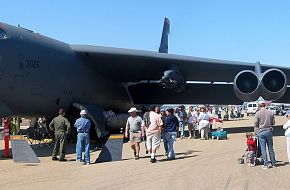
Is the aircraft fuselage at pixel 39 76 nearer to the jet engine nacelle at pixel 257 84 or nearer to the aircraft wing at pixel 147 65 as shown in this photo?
the aircraft wing at pixel 147 65

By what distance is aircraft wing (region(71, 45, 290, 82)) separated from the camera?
15.9 metres

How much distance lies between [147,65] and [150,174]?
30.7 ft

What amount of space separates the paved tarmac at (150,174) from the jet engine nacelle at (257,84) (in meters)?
5.27

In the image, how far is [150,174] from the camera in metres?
8.78

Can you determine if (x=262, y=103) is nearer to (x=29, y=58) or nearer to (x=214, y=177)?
(x=214, y=177)

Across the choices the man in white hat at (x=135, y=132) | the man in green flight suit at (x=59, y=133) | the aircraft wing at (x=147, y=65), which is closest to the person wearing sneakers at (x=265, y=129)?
the man in white hat at (x=135, y=132)

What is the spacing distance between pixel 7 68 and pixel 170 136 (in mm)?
5001

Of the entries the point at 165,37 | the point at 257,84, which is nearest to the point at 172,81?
the point at 257,84

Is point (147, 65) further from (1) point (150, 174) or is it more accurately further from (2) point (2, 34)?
(1) point (150, 174)

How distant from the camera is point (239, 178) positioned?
8094mm

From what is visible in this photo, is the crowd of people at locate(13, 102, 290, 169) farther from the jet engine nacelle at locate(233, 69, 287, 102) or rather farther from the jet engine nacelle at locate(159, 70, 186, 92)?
the jet engine nacelle at locate(233, 69, 287, 102)

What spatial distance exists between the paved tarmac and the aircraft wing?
18.1 ft

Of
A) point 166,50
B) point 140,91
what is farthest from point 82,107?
point 166,50

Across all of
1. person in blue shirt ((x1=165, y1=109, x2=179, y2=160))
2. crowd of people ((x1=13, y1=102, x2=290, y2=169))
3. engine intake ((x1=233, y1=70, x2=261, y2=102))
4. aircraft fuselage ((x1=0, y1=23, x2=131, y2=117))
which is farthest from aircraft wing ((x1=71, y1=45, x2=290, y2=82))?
person in blue shirt ((x1=165, y1=109, x2=179, y2=160))
